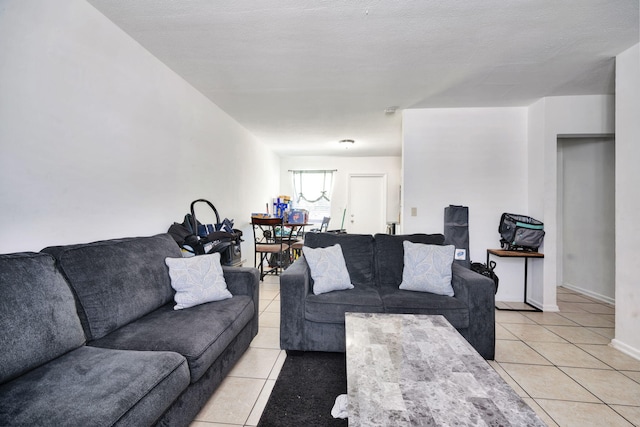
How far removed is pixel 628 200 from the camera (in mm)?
2443

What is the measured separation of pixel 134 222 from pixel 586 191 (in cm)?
549

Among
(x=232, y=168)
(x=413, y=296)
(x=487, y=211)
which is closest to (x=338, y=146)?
(x=232, y=168)

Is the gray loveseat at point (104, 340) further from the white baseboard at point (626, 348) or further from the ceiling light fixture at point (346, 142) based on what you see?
the ceiling light fixture at point (346, 142)

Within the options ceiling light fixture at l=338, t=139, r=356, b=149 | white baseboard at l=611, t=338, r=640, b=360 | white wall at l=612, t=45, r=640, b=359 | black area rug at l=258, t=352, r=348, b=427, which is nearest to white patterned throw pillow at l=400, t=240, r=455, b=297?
black area rug at l=258, t=352, r=348, b=427

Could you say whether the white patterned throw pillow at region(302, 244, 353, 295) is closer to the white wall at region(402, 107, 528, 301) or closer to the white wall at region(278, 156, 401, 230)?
the white wall at region(402, 107, 528, 301)

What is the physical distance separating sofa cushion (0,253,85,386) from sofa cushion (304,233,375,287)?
1.89 metres

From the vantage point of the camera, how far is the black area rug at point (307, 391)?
5.31 feet

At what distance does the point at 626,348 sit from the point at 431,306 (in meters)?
1.73

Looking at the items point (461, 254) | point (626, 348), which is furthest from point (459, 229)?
point (626, 348)

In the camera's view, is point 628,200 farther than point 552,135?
No

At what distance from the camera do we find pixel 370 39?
2.32 metres

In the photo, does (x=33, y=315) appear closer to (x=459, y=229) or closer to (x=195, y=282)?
(x=195, y=282)

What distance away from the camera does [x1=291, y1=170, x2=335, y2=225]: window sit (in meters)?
7.18

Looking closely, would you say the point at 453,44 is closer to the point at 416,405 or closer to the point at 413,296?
the point at 413,296
